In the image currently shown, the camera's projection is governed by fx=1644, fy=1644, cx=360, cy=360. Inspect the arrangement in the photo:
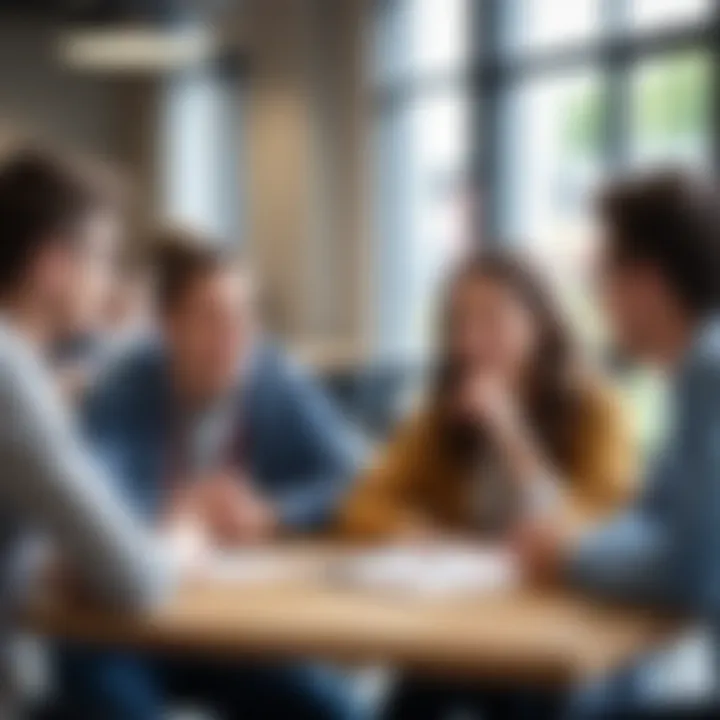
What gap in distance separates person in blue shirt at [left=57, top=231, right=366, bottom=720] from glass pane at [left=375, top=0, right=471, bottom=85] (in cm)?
508

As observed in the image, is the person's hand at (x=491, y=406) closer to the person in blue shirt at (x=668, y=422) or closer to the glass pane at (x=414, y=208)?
the person in blue shirt at (x=668, y=422)

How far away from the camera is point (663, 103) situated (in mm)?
6660

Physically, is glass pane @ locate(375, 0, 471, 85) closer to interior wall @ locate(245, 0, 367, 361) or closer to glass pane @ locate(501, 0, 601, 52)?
interior wall @ locate(245, 0, 367, 361)

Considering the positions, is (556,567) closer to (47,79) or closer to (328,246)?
(328,246)

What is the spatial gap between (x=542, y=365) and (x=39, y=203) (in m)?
0.96

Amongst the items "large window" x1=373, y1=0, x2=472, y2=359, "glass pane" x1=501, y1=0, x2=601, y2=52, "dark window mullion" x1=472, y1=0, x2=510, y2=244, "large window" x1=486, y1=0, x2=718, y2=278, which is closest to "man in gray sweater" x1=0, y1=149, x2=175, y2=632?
"large window" x1=486, y1=0, x2=718, y2=278

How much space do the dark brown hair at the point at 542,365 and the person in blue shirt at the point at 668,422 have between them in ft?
1.02

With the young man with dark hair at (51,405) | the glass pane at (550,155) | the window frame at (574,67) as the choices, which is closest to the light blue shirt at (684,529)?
the young man with dark hair at (51,405)

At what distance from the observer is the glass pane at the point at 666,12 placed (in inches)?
254

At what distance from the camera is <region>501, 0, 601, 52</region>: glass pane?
23.2ft

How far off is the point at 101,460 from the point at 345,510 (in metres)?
0.44

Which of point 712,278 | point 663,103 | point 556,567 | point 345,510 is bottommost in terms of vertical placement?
point 556,567

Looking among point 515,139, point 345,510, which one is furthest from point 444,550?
point 515,139

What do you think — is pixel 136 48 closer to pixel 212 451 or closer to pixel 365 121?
pixel 365 121
